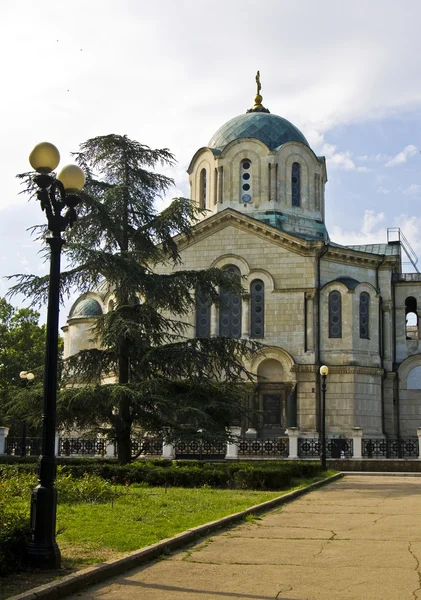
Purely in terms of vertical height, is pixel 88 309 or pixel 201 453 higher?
pixel 88 309

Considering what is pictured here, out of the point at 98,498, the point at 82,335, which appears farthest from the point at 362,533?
the point at 82,335

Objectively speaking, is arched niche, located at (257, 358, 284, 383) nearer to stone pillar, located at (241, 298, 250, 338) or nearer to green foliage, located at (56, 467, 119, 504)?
stone pillar, located at (241, 298, 250, 338)

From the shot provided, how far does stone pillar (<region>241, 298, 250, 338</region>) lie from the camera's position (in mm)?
38188

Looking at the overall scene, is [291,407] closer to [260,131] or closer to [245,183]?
[245,183]

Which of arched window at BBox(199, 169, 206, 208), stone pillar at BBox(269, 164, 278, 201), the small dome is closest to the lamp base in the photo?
the small dome

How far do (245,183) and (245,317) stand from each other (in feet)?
28.1

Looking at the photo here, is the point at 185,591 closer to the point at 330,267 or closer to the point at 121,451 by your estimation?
the point at 121,451

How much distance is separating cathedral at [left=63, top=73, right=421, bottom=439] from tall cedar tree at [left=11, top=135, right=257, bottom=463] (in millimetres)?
11061

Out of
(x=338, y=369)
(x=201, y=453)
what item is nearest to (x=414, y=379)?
(x=338, y=369)

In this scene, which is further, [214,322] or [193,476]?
[214,322]

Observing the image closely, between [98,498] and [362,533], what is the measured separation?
17.5ft

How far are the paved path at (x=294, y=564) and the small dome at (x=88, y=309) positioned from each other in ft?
97.3

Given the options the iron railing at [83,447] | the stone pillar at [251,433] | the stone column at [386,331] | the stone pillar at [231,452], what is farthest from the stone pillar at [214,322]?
the iron railing at [83,447]

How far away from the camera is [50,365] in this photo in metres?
9.35
